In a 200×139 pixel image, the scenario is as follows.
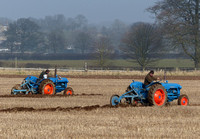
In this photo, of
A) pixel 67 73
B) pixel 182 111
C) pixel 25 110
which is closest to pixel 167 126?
pixel 182 111

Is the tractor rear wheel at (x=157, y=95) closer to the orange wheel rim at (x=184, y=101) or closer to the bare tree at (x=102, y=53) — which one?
the orange wheel rim at (x=184, y=101)

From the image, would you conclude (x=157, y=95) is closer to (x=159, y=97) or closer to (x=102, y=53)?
(x=159, y=97)

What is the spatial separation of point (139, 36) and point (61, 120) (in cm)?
3721

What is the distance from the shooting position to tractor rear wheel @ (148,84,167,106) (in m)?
17.3

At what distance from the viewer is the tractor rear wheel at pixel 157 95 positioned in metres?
17.3

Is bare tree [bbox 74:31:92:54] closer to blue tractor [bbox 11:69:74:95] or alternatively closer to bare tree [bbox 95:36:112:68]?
bare tree [bbox 95:36:112:68]

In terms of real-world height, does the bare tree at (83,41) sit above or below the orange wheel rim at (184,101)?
above

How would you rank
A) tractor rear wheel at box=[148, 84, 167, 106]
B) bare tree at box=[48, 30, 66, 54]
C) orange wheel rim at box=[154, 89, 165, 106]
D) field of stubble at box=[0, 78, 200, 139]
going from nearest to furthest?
field of stubble at box=[0, 78, 200, 139] → tractor rear wheel at box=[148, 84, 167, 106] → orange wheel rim at box=[154, 89, 165, 106] → bare tree at box=[48, 30, 66, 54]

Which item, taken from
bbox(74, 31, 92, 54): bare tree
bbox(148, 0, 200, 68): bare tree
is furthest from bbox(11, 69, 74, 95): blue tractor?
bbox(74, 31, 92, 54): bare tree

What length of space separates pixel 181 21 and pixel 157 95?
30.6m

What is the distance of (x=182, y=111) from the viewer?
1639 centimetres

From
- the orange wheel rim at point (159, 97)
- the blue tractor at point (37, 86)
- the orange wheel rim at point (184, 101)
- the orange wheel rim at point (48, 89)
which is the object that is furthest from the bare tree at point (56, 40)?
the orange wheel rim at point (159, 97)

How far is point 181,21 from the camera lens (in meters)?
46.9

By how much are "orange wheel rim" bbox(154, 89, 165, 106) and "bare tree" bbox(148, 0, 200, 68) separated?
2895 centimetres
